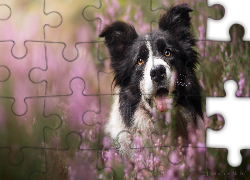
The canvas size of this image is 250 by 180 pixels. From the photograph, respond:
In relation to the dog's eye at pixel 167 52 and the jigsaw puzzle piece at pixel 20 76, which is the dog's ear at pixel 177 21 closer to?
the dog's eye at pixel 167 52

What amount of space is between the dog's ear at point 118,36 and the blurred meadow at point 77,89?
74 millimetres

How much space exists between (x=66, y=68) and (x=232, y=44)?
1.84 metres

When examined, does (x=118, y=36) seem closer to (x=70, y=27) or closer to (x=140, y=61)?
(x=140, y=61)

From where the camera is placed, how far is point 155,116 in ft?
9.96

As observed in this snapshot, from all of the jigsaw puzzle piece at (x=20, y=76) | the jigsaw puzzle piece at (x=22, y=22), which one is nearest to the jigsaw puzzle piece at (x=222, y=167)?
the jigsaw puzzle piece at (x=20, y=76)

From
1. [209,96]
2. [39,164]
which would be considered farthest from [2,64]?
[209,96]

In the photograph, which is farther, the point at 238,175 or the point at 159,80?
the point at 238,175

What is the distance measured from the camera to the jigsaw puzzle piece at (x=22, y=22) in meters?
3.28

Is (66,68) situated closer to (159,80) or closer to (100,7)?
(100,7)

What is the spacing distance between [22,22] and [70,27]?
61 centimetres

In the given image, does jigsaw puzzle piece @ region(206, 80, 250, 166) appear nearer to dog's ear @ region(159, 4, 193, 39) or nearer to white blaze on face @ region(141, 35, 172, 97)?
white blaze on face @ region(141, 35, 172, 97)

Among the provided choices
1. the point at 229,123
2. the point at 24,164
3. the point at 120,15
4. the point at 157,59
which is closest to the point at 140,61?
the point at 157,59

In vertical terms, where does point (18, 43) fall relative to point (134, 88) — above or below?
above

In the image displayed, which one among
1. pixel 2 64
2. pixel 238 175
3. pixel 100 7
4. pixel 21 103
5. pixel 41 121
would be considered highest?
pixel 100 7
